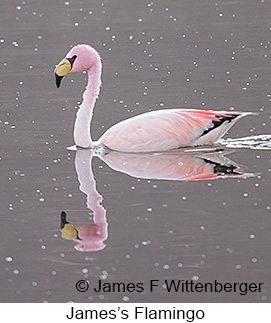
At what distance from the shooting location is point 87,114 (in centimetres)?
723

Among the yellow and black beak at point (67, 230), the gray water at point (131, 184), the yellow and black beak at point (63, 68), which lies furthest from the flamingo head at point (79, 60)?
the yellow and black beak at point (67, 230)

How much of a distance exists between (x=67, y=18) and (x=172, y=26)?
166cm

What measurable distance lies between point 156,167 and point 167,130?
0.45 metres

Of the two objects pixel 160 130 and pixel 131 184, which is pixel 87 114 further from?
pixel 131 184

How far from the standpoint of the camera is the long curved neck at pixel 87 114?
23.5 feet

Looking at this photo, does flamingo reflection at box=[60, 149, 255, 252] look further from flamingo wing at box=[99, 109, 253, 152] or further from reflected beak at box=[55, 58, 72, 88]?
reflected beak at box=[55, 58, 72, 88]

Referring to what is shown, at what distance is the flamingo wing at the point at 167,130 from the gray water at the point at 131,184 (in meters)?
0.17

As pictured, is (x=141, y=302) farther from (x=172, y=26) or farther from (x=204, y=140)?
(x=172, y=26)

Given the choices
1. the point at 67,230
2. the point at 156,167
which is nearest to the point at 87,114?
the point at 156,167

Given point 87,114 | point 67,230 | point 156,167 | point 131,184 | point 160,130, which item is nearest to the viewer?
point 67,230

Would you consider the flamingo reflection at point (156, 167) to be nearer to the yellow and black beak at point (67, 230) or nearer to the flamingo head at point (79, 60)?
the yellow and black beak at point (67, 230)

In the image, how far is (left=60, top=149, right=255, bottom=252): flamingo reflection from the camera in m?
6.08

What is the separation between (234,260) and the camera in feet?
16.4

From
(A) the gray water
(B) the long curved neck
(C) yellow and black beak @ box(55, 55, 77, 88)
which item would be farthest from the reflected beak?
(A) the gray water
